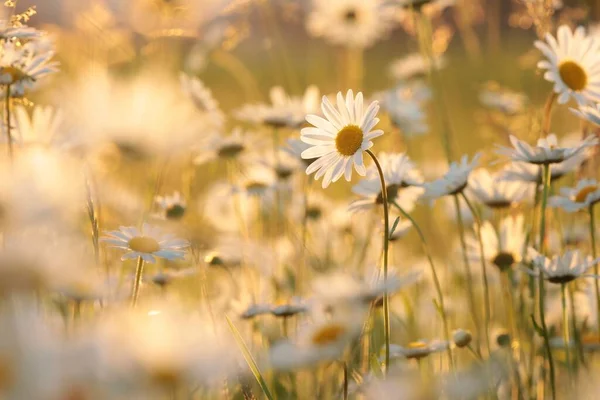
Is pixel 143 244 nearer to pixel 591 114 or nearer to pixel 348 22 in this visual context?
pixel 591 114

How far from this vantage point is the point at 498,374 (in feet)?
4.26

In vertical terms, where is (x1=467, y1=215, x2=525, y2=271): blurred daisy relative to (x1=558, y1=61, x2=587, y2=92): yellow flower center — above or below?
below

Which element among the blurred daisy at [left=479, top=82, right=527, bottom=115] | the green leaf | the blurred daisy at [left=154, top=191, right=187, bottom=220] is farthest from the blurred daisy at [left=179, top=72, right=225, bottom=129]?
the blurred daisy at [left=479, top=82, right=527, bottom=115]

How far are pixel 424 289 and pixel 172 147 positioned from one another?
153cm

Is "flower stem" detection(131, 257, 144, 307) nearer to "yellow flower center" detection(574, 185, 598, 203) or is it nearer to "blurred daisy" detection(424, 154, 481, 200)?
"blurred daisy" detection(424, 154, 481, 200)

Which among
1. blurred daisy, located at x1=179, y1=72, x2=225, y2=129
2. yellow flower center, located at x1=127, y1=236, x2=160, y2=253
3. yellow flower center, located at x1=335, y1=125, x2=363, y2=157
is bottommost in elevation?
yellow flower center, located at x1=127, y1=236, x2=160, y2=253

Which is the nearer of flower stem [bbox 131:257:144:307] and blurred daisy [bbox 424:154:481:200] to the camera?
flower stem [bbox 131:257:144:307]

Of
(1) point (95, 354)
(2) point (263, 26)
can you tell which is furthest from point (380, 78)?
(1) point (95, 354)

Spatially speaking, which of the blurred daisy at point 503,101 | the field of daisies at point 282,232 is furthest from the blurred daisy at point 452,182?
the blurred daisy at point 503,101

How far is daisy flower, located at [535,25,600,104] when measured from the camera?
1318mm

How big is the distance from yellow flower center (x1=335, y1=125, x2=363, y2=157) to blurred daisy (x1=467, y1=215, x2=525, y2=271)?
1.71ft

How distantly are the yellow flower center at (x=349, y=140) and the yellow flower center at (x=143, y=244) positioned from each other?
0.30 m

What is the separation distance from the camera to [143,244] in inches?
44.8

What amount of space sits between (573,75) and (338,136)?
20.4 inches
